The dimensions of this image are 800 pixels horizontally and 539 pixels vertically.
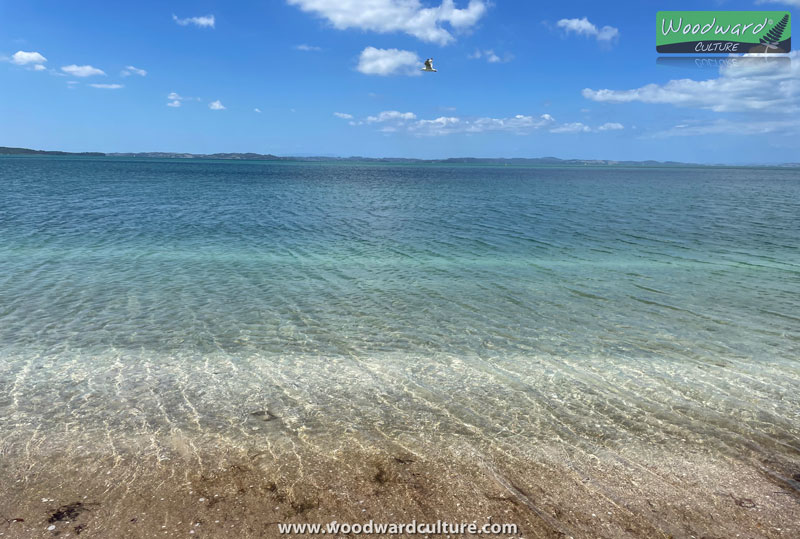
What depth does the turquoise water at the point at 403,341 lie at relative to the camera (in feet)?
25.2

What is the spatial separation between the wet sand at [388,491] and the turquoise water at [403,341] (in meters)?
0.49

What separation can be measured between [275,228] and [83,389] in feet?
72.0

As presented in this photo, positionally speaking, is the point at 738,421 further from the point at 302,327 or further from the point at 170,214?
the point at 170,214

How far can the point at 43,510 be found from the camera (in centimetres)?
547

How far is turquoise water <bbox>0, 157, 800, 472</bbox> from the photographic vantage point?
7680 millimetres

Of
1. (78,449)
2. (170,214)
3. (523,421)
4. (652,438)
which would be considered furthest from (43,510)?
(170,214)

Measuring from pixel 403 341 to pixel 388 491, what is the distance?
5.57 m
